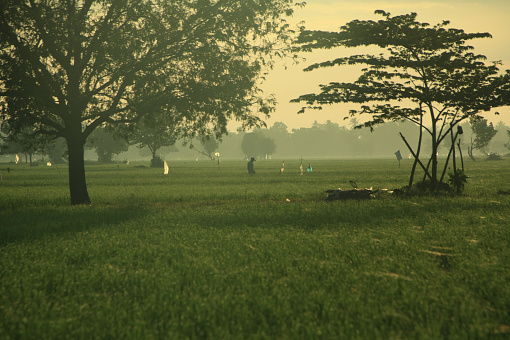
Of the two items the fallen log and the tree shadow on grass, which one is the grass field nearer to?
the tree shadow on grass

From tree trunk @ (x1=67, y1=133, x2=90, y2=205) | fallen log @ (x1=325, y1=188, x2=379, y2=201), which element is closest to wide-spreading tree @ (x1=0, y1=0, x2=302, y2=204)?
tree trunk @ (x1=67, y1=133, x2=90, y2=205)

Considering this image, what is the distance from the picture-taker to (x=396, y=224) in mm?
10164

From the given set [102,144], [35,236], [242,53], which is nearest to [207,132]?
[242,53]

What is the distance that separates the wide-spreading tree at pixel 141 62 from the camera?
48.0ft

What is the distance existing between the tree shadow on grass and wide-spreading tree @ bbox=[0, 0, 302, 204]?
3038 mm

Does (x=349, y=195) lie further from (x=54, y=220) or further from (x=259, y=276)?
(x=54, y=220)

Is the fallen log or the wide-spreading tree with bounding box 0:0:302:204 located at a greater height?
the wide-spreading tree with bounding box 0:0:302:204

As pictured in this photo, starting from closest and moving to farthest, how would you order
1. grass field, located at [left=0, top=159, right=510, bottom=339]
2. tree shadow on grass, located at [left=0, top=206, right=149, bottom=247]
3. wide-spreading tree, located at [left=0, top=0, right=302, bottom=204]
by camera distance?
1. grass field, located at [left=0, top=159, right=510, bottom=339]
2. tree shadow on grass, located at [left=0, top=206, right=149, bottom=247]
3. wide-spreading tree, located at [left=0, top=0, right=302, bottom=204]

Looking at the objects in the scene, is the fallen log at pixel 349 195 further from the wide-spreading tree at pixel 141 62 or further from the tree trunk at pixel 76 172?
the tree trunk at pixel 76 172

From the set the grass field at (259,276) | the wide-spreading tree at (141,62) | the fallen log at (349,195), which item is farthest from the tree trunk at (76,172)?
the fallen log at (349,195)

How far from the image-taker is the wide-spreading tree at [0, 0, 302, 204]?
48.0ft

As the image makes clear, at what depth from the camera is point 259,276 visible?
5.85 metres

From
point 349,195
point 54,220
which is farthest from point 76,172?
point 349,195

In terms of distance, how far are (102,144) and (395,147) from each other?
516ft
